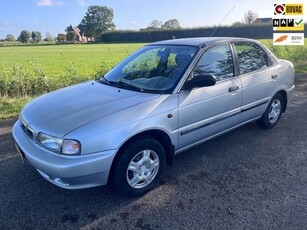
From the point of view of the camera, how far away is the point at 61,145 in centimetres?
256

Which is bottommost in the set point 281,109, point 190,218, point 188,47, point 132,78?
point 190,218

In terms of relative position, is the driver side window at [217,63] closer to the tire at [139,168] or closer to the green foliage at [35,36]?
the tire at [139,168]

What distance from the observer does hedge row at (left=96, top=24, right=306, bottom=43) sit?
54972 mm

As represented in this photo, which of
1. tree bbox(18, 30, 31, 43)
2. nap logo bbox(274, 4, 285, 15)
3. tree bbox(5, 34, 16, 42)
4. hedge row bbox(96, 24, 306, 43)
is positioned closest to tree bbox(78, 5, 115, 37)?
hedge row bbox(96, 24, 306, 43)

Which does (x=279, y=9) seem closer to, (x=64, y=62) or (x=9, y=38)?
(x=64, y=62)

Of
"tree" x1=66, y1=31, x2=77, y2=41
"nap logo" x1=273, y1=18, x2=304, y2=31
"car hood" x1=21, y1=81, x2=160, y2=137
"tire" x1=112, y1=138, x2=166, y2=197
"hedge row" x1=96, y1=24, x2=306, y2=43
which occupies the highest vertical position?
"tree" x1=66, y1=31, x2=77, y2=41

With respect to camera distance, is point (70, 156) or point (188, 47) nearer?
point (70, 156)

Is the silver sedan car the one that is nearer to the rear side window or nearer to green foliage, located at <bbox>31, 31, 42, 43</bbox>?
the rear side window

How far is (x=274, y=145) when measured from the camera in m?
4.27

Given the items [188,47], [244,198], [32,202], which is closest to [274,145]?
[244,198]

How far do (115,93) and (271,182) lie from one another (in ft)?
7.05

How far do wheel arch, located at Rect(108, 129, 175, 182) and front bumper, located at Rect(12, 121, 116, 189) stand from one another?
0.12m

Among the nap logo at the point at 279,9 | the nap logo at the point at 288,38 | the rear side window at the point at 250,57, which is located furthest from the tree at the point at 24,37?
the rear side window at the point at 250,57

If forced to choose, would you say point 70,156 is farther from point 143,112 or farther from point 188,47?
point 188,47
